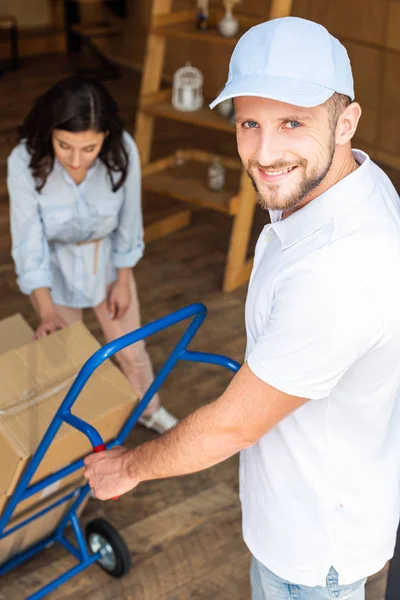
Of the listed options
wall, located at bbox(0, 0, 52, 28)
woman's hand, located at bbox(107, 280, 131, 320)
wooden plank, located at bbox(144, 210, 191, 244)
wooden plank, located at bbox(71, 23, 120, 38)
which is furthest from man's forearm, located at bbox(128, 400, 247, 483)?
wall, located at bbox(0, 0, 52, 28)

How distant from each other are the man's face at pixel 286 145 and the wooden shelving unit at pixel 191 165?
2.54 m

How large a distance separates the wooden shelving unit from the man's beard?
8.31 ft

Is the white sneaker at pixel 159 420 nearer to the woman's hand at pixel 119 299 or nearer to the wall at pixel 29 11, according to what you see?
the woman's hand at pixel 119 299

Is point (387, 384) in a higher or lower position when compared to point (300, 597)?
higher

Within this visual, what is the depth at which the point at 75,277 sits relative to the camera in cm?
274

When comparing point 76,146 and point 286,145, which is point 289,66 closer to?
point 286,145

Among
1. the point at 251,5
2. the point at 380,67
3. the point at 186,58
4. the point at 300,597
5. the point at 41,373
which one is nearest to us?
the point at 300,597

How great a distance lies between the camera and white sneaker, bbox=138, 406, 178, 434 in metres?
3.08

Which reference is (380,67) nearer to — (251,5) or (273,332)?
(251,5)

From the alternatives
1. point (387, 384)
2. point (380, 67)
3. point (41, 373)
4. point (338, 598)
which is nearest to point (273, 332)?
point (387, 384)

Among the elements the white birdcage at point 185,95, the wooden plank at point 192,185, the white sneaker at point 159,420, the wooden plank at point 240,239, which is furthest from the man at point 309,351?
the white birdcage at point 185,95

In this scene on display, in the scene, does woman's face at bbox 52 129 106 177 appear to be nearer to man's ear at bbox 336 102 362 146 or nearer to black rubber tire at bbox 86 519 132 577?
black rubber tire at bbox 86 519 132 577

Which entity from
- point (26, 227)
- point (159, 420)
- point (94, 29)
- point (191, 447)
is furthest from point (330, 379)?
point (94, 29)

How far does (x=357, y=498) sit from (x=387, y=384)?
0.24m
